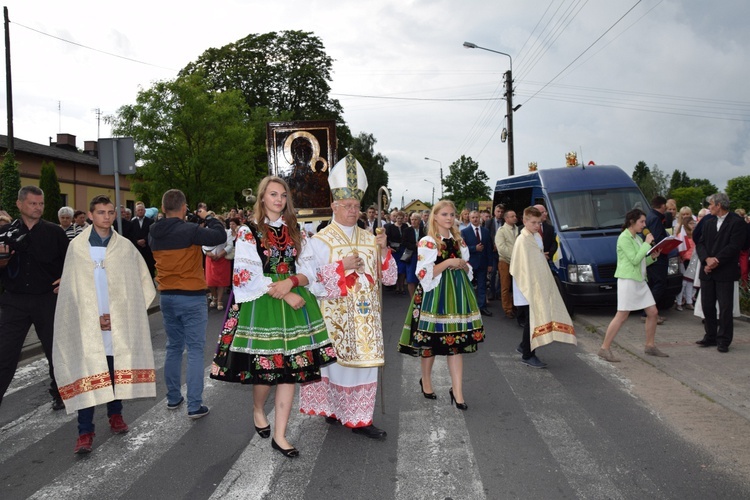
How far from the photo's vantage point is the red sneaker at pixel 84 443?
4.62 meters

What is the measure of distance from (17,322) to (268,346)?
2348mm

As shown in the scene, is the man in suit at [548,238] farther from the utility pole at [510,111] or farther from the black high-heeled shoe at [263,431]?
the utility pole at [510,111]

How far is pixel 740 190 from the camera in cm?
A: 9688

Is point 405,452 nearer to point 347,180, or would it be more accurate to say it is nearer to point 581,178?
point 347,180

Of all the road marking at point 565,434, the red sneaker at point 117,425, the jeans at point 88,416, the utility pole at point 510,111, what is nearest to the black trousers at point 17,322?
the jeans at point 88,416

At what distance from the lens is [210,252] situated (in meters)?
10.2

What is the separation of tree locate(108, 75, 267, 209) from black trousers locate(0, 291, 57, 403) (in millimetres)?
21064

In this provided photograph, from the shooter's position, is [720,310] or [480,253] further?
[480,253]

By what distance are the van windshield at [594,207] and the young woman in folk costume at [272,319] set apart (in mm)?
7585

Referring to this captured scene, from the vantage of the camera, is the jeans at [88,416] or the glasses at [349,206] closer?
the jeans at [88,416]

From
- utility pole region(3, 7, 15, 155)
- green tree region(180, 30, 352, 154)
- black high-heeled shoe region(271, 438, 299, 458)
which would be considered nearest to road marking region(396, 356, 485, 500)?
black high-heeled shoe region(271, 438, 299, 458)

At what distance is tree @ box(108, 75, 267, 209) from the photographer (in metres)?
24.8

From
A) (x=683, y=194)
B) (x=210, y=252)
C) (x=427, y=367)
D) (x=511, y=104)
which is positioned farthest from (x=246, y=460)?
(x=683, y=194)

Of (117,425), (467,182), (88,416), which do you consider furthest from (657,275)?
(467,182)
